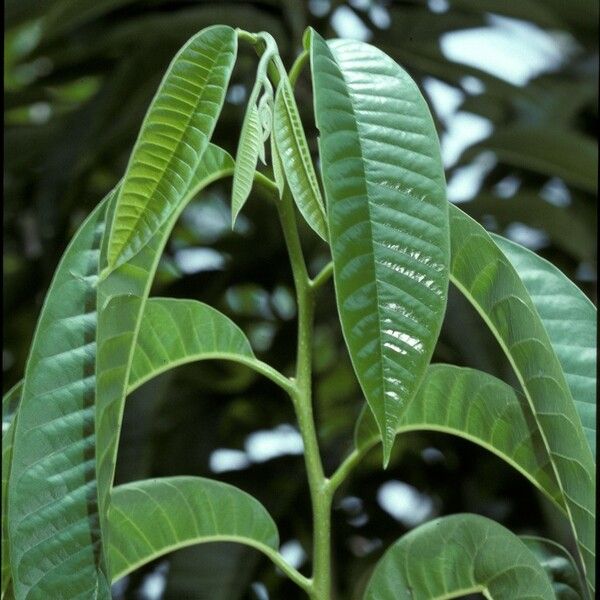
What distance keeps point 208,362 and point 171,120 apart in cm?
74

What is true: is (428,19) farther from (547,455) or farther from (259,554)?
(547,455)

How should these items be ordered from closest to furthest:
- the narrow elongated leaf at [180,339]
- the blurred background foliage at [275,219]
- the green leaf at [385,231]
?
1. the green leaf at [385,231]
2. the narrow elongated leaf at [180,339]
3. the blurred background foliage at [275,219]

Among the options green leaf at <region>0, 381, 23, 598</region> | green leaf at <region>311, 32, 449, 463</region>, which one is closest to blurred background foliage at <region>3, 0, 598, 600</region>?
green leaf at <region>0, 381, 23, 598</region>

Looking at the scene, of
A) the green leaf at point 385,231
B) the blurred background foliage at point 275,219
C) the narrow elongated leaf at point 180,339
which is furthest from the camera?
the blurred background foliage at point 275,219

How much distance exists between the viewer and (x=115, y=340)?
0.36 meters

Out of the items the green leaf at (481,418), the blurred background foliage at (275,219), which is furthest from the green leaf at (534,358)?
the blurred background foliage at (275,219)

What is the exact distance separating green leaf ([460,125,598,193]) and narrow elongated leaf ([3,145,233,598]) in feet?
2.11

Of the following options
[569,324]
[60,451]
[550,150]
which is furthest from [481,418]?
[550,150]

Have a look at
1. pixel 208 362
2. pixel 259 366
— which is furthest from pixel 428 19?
pixel 259 366

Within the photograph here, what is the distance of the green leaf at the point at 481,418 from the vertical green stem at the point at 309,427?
3 cm

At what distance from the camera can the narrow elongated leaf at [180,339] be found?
0.41m

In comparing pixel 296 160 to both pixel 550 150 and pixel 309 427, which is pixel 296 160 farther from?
pixel 550 150

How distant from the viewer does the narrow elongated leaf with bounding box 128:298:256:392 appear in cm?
41

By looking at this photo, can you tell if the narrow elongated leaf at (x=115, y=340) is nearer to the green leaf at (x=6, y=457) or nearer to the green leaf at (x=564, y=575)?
the green leaf at (x=6, y=457)
